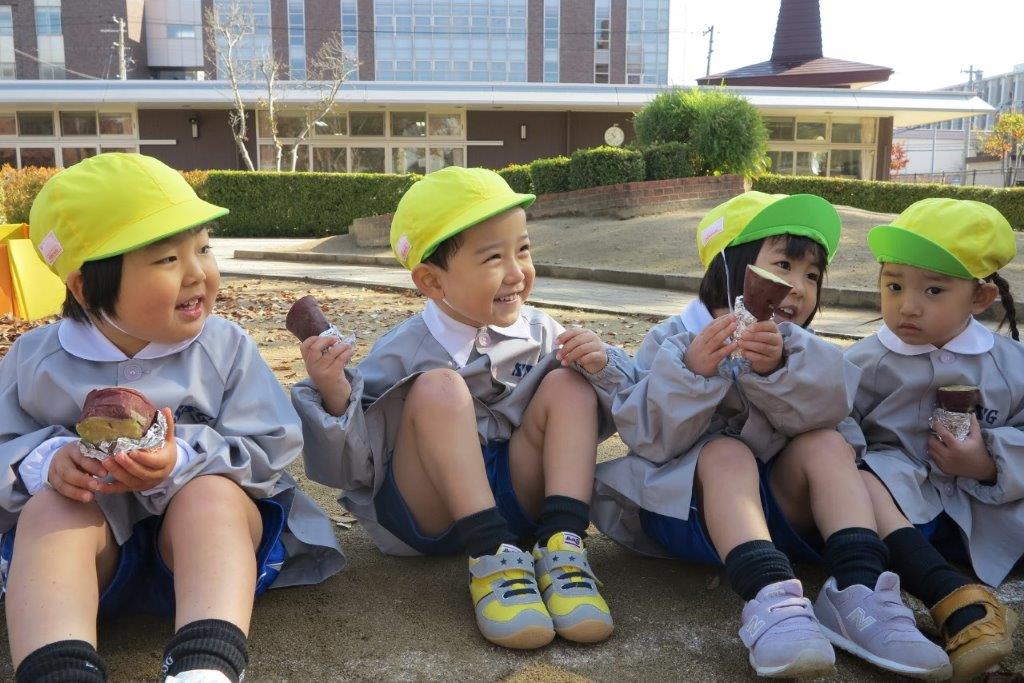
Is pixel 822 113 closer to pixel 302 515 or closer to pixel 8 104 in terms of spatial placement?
pixel 8 104

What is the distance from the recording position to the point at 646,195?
1348 cm

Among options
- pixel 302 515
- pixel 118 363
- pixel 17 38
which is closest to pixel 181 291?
pixel 118 363

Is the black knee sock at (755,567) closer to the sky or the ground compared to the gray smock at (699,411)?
closer to the ground

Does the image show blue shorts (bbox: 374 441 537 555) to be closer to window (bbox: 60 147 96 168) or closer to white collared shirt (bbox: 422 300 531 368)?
white collared shirt (bbox: 422 300 531 368)

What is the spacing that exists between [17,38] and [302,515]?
42536 millimetres

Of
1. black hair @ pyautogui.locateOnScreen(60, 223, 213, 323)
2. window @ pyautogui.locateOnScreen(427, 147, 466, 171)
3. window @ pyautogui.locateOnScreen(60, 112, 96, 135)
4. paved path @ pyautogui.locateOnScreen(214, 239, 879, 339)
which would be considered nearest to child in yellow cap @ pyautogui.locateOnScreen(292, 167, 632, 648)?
black hair @ pyautogui.locateOnScreen(60, 223, 213, 323)

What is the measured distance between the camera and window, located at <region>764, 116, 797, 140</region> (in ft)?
84.7

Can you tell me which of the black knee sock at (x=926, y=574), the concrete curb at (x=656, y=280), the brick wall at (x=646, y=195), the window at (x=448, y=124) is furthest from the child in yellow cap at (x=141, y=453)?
the window at (x=448, y=124)

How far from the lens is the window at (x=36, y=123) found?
84.1 ft

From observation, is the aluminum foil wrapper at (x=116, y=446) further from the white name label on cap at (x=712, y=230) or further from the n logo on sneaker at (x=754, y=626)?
the white name label on cap at (x=712, y=230)

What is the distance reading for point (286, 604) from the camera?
215cm

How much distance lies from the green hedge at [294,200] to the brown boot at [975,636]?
18114 millimetres

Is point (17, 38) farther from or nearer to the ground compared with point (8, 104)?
farther from the ground

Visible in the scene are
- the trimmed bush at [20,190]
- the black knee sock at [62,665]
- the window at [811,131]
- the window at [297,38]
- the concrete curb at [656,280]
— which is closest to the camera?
the black knee sock at [62,665]
